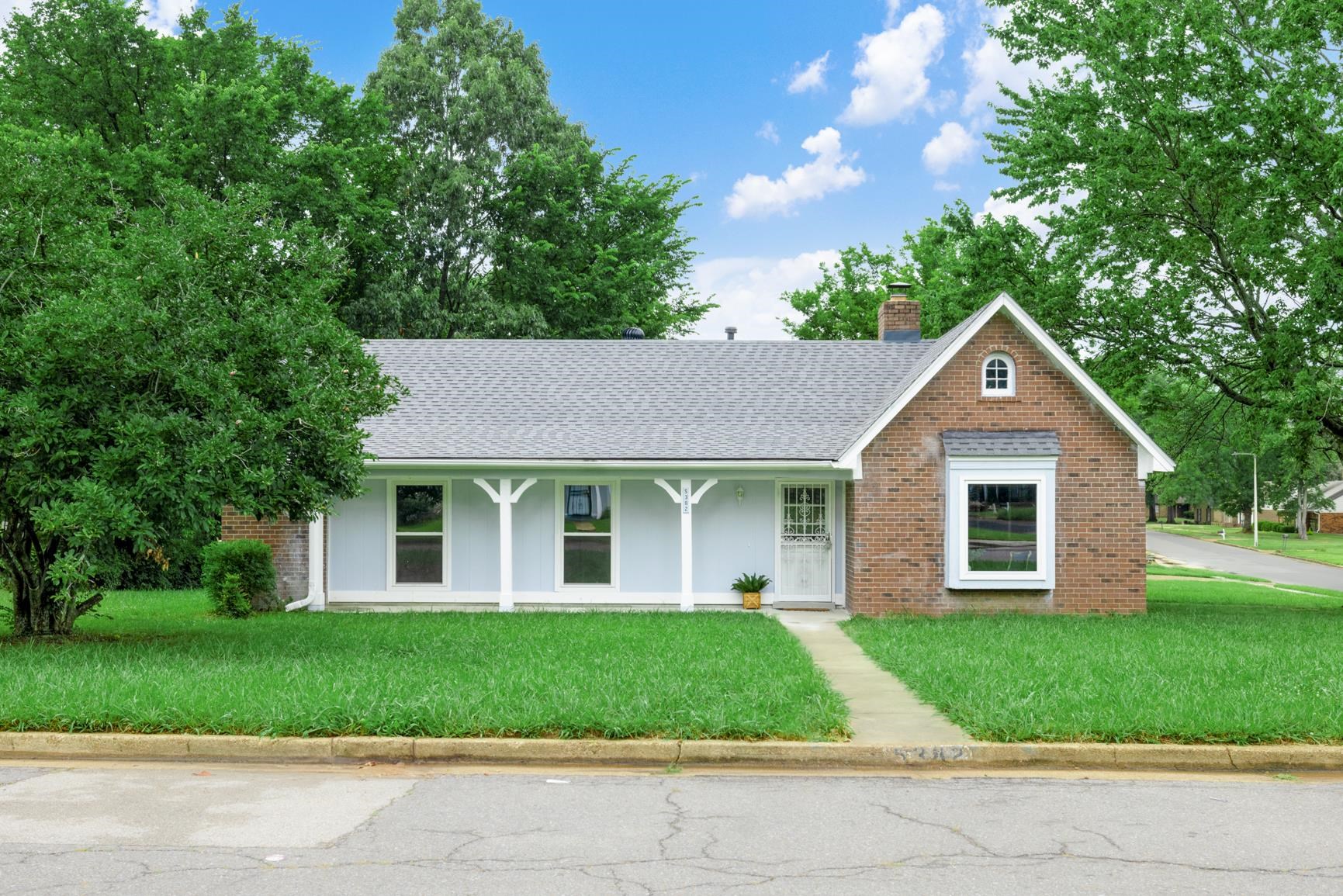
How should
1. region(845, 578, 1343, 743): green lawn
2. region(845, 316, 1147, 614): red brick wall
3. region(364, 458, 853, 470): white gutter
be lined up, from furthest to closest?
region(364, 458, 853, 470): white gutter
region(845, 316, 1147, 614): red brick wall
region(845, 578, 1343, 743): green lawn

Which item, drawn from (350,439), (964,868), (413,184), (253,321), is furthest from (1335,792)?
(413,184)

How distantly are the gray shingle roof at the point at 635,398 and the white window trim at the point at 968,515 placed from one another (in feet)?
5.53

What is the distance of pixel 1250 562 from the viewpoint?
156ft

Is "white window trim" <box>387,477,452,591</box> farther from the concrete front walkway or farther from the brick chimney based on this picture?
the brick chimney

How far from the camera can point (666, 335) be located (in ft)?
151

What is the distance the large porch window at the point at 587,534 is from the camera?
773 inches

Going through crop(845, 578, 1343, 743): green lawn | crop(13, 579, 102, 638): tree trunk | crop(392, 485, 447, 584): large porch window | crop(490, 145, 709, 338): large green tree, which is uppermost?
crop(490, 145, 709, 338): large green tree

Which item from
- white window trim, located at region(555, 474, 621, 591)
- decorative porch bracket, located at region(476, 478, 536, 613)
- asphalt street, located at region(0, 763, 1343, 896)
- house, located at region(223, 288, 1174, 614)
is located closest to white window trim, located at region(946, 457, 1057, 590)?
house, located at region(223, 288, 1174, 614)

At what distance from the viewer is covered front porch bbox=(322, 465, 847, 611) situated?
1947 cm

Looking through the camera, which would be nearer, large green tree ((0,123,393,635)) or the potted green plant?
large green tree ((0,123,393,635))

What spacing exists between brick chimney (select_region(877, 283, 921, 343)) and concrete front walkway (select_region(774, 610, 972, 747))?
10012 millimetres

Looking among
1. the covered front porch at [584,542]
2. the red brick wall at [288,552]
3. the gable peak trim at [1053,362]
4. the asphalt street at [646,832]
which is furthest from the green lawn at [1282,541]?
the asphalt street at [646,832]

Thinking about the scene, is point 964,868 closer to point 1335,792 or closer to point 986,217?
point 1335,792

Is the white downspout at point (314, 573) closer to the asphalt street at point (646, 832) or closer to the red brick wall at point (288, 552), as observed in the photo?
the red brick wall at point (288, 552)
